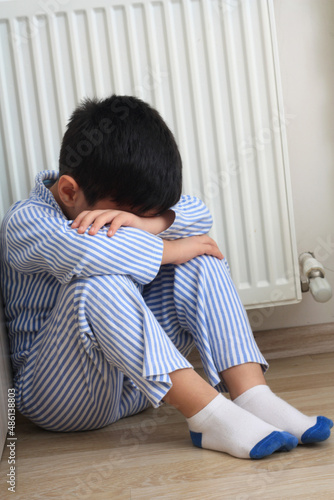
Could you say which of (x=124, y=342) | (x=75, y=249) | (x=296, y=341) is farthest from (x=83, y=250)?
(x=296, y=341)

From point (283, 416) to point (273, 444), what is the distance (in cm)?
7

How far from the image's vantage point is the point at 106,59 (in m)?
1.13

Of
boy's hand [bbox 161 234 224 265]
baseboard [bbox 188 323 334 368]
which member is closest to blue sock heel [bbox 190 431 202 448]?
boy's hand [bbox 161 234 224 265]

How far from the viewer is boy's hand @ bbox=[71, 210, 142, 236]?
0.78 metres

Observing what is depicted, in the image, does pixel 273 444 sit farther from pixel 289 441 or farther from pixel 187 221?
pixel 187 221

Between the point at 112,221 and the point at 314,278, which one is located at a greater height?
the point at 112,221

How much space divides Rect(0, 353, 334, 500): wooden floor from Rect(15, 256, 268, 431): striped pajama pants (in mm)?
44

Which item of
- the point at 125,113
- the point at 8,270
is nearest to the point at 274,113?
the point at 125,113

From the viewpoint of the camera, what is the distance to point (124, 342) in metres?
0.72

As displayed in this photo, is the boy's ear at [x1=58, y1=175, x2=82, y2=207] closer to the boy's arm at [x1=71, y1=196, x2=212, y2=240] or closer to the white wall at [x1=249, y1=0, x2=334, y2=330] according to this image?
the boy's arm at [x1=71, y1=196, x2=212, y2=240]

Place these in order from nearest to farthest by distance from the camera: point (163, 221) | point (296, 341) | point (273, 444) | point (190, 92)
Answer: point (273, 444)
point (163, 221)
point (190, 92)
point (296, 341)

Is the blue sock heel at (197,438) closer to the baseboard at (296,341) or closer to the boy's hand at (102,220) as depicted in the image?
the boy's hand at (102,220)

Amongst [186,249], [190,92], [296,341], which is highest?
[190,92]

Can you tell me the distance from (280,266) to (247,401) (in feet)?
1.41
